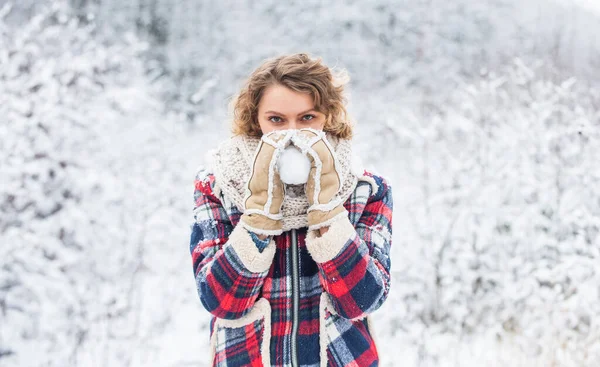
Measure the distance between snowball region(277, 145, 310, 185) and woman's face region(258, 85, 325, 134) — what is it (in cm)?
17

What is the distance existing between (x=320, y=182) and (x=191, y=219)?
305cm

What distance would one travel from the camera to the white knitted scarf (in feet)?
3.63

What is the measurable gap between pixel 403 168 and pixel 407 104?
4.23ft

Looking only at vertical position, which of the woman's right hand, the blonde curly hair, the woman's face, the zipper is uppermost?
the blonde curly hair

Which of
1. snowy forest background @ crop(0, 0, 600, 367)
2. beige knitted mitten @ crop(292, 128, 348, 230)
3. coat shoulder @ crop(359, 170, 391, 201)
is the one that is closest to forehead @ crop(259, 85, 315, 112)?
beige knitted mitten @ crop(292, 128, 348, 230)

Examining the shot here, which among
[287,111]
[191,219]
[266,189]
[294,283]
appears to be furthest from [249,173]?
[191,219]

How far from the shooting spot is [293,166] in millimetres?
995

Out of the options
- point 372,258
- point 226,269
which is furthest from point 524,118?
point 226,269

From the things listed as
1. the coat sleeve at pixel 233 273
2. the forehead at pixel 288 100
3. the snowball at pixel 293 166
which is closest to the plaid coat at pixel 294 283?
the coat sleeve at pixel 233 273

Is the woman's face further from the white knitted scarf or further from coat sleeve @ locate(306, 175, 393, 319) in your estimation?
coat sleeve @ locate(306, 175, 393, 319)

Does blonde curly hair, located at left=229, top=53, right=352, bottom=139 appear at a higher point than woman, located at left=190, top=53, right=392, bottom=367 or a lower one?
higher

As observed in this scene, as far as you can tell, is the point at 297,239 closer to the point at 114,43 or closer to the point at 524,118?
the point at 524,118

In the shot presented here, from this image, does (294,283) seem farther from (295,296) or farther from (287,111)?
(287,111)

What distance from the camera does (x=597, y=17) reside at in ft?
19.6
